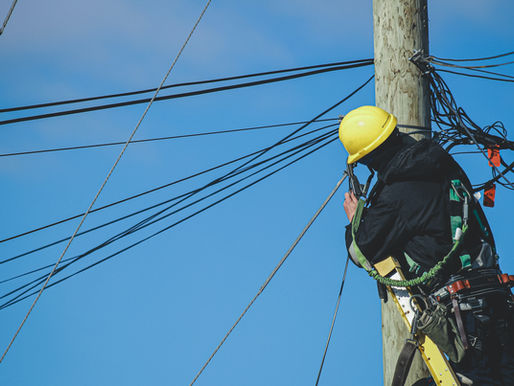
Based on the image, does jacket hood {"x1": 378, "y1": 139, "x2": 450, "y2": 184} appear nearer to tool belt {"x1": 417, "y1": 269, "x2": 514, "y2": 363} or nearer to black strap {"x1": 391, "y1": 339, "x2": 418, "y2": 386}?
Answer: tool belt {"x1": 417, "y1": 269, "x2": 514, "y2": 363}

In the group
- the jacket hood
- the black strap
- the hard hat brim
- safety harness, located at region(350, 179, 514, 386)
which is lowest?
the black strap

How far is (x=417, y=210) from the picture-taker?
412 centimetres

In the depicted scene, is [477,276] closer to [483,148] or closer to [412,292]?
[412,292]

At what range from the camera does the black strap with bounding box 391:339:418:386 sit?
14.9 feet

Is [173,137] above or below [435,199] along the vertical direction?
above

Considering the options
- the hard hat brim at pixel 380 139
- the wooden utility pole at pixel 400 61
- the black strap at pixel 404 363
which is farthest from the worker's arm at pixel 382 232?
the wooden utility pole at pixel 400 61

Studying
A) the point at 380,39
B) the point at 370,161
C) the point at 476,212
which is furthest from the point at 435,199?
the point at 380,39

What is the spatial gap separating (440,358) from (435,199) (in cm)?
106

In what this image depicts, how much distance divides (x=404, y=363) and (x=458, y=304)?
2.39ft

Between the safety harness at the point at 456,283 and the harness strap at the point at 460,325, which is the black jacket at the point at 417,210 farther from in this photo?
the harness strap at the point at 460,325

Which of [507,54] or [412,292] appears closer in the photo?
[412,292]

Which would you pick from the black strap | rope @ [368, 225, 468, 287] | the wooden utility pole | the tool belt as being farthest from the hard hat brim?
the black strap

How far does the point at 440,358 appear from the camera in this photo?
4.27m

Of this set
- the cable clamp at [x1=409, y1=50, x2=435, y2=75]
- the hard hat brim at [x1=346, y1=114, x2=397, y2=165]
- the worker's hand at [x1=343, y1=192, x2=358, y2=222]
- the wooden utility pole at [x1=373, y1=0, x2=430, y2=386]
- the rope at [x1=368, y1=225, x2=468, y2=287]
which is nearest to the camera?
the rope at [x1=368, y1=225, x2=468, y2=287]
